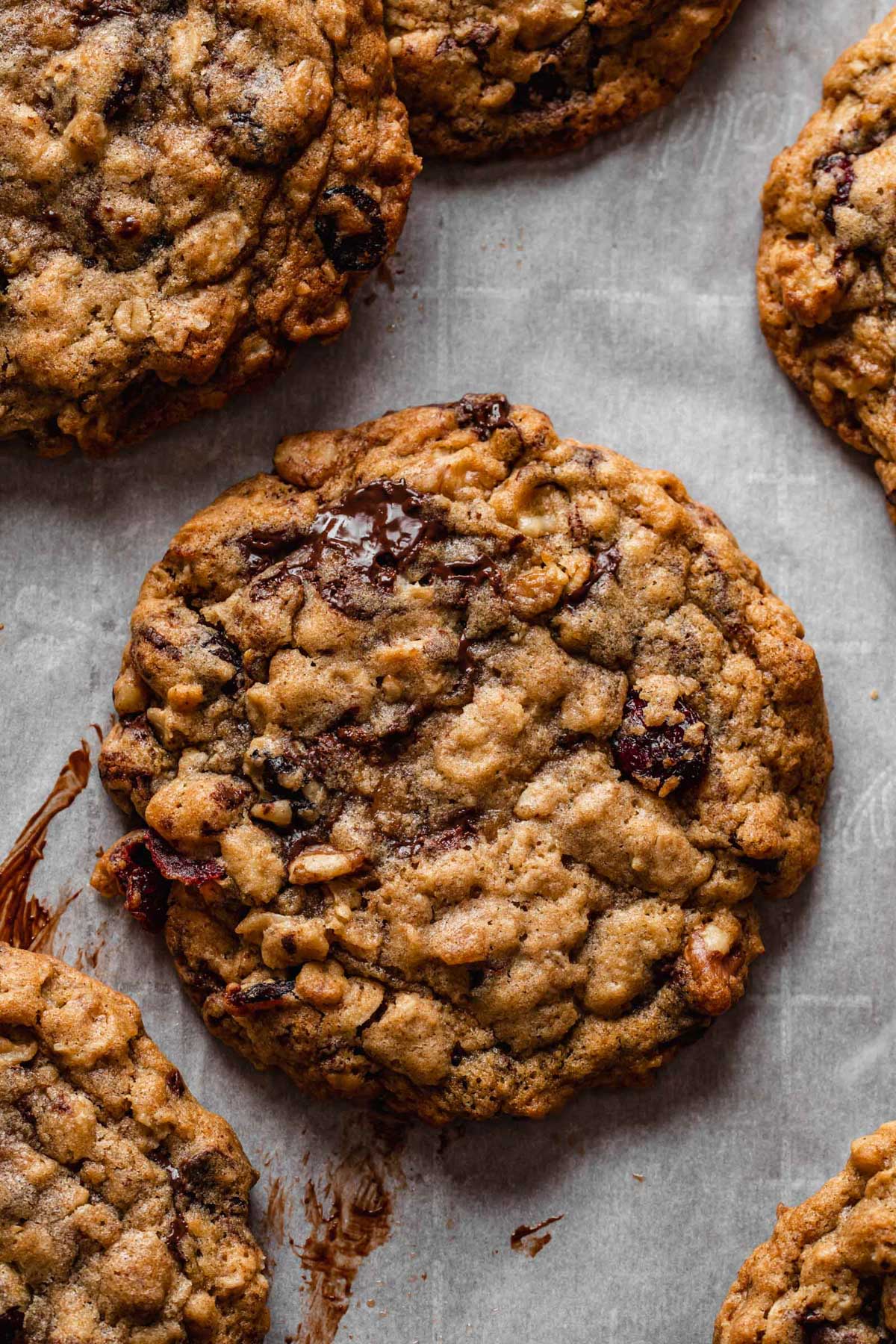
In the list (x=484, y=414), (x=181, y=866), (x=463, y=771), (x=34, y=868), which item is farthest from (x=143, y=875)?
(x=484, y=414)

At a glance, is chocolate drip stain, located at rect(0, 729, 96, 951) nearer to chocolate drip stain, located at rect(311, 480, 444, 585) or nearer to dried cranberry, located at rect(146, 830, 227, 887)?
dried cranberry, located at rect(146, 830, 227, 887)

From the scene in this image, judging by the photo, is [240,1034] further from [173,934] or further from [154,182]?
[154,182]

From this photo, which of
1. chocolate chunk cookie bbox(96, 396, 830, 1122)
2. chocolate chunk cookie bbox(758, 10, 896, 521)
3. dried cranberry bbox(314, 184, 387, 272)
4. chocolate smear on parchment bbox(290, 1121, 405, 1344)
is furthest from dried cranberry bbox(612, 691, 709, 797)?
dried cranberry bbox(314, 184, 387, 272)

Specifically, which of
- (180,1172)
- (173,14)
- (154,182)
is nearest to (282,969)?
(180,1172)

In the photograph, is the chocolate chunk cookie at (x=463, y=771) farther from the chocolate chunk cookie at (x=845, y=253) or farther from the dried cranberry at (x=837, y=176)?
the dried cranberry at (x=837, y=176)

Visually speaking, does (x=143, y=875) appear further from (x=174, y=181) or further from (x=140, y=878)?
(x=174, y=181)

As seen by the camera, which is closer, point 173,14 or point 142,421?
point 173,14
